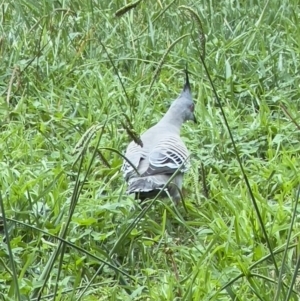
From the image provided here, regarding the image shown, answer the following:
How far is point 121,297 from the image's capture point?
3.01 metres

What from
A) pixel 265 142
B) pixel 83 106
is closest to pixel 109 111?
pixel 83 106

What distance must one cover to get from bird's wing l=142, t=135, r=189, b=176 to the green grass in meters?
0.15

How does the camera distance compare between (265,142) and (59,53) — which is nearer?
(265,142)

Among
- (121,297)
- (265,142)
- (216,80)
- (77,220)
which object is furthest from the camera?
(216,80)

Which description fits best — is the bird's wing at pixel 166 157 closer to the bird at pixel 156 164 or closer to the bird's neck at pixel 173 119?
the bird at pixel 156 164

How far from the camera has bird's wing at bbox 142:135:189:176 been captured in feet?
12.4

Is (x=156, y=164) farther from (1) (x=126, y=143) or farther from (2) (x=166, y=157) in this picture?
(1) (x=126, y=143)

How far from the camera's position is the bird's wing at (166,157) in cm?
378

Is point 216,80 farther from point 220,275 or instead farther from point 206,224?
point 220,275

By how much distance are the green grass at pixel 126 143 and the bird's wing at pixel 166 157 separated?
0.15 meters

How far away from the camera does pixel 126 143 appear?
4.55 metres

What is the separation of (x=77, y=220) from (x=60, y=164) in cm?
66

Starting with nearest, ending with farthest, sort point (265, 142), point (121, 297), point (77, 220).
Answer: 1. point (121, 297)
2. point (77, 220)
3. point (265, 142)

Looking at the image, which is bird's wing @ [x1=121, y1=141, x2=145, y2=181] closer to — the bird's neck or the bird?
the bird
